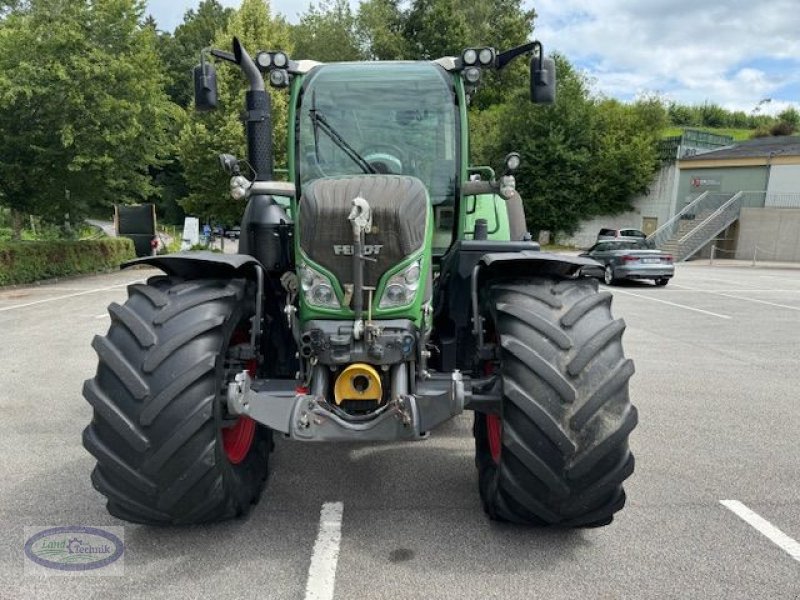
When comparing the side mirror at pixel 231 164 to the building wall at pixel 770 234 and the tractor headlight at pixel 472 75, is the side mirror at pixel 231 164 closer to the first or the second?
the tractor headlight at pixel 472 75

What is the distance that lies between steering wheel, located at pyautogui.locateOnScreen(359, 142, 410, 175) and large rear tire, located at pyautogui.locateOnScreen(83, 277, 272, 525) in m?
1.46

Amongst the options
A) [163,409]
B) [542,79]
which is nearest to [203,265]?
[163,409]

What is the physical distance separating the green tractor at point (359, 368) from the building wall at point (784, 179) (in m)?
33.9

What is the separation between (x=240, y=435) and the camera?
3479mm

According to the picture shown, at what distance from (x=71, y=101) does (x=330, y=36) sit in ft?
110

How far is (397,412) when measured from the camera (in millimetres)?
2812

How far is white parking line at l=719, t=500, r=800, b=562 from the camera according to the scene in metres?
3.08

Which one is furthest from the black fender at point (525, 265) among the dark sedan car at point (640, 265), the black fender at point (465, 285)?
the dark sedan car at point (640, 265)

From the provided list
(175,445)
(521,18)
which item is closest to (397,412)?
(175,445)

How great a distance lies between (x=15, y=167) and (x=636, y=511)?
17.2 meters

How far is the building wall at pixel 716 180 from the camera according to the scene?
32469 millimetres

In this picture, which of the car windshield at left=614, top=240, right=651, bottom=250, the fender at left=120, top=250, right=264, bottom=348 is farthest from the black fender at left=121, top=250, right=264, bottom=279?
the car windshield at left=614, top=240, right=651, bottom=250

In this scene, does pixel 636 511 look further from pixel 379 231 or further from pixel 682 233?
pixel 682 233

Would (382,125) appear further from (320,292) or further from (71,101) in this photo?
(71,101)
